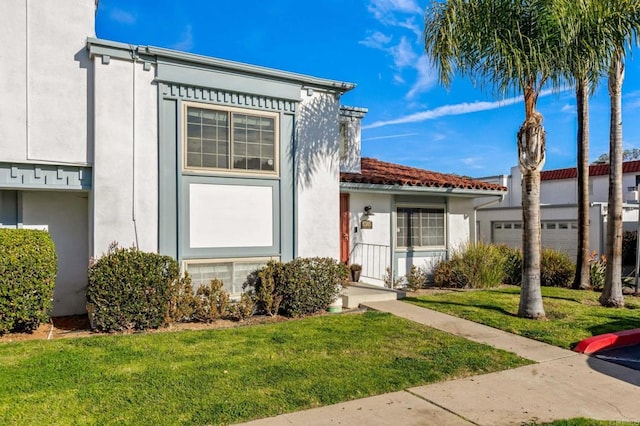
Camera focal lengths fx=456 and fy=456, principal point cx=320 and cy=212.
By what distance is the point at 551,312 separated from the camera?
9.49 m

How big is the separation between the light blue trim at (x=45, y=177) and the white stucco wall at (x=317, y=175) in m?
4.20

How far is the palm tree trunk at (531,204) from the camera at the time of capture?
908 centimetres

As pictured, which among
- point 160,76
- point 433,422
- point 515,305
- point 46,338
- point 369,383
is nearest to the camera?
point 433,422

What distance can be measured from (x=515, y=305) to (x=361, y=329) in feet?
14.3

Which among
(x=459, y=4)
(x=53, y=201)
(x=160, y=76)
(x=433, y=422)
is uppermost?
(x=459, y=4)

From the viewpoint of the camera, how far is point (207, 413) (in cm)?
456

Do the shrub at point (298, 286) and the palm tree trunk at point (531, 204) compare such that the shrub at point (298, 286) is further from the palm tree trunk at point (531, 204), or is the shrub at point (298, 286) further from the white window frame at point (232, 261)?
the palm tree trunk at point (531, 204)

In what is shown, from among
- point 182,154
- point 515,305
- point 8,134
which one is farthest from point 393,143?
point 8,134

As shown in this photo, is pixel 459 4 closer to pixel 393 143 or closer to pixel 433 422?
pixel 433 422

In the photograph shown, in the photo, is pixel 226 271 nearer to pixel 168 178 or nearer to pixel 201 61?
pixel 168 178

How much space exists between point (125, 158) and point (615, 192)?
433 inches

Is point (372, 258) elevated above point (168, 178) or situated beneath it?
situated beneath

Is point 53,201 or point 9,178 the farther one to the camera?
point 53,201

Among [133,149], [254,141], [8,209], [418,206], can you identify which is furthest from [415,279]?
[8,209]
